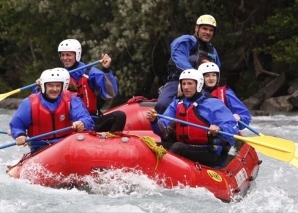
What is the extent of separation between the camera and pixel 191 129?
793 centimetres

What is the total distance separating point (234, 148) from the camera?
9.35 m

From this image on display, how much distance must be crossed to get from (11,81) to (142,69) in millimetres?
7543

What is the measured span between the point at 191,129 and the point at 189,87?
0.46m

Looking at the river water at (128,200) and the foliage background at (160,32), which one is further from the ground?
the foliage background at (160,32)

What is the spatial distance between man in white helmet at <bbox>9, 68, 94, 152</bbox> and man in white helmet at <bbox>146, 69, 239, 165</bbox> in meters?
0.82

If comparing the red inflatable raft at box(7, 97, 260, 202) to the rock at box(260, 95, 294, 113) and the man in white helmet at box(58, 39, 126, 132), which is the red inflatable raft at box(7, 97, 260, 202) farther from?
the rock at box(260, 95, 294, 113)

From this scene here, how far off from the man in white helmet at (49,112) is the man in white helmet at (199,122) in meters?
0.82

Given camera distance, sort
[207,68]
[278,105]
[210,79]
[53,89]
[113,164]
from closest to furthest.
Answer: [113,164]
[53,89]
[207,68]
[210,79]
[278,105]

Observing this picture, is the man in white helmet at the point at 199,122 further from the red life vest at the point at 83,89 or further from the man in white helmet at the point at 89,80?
the red life vest at the point at 83,89

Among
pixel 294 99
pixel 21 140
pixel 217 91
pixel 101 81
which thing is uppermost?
pixel 101 81

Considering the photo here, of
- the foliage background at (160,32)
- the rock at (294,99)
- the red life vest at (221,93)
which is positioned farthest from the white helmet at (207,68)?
the rock at (294,99)

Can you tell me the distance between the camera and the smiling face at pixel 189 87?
785cm

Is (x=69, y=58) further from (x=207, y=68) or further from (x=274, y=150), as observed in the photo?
(x=274, y=150)

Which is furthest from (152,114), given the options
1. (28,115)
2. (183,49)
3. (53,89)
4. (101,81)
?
(183,49)
